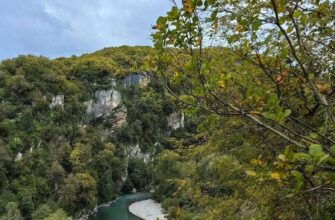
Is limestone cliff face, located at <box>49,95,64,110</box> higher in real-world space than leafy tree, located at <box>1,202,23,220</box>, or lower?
higher

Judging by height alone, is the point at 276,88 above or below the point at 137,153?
above

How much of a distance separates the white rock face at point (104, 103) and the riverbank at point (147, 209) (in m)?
17.2

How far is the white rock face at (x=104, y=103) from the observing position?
54750 millimetres

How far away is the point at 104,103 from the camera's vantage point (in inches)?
2240

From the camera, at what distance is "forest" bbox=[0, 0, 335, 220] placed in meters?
1.66

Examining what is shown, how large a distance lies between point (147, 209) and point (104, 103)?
23730 millimetres

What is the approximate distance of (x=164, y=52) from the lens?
1996 millimetres

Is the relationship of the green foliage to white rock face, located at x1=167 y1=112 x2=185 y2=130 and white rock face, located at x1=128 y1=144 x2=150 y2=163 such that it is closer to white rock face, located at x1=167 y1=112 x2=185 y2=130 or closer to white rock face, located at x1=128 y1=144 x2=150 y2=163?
white rock face, located at x1=128 y1=144 x2=150 y2=163

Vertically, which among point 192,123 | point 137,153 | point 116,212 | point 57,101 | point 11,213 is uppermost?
point 57,101

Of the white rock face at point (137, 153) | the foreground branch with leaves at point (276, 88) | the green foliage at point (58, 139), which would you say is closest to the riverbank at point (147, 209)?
the green foliage at point (58, 139)

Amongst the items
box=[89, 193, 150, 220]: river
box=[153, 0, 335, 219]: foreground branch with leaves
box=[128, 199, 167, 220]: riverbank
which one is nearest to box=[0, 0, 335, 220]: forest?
box=[153, 0, 335, 219]: foreground branch with leaves

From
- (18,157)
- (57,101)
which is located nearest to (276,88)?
(18,157)

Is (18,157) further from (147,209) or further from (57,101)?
(147,209)

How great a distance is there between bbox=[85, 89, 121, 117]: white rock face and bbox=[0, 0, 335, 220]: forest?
368 mm
